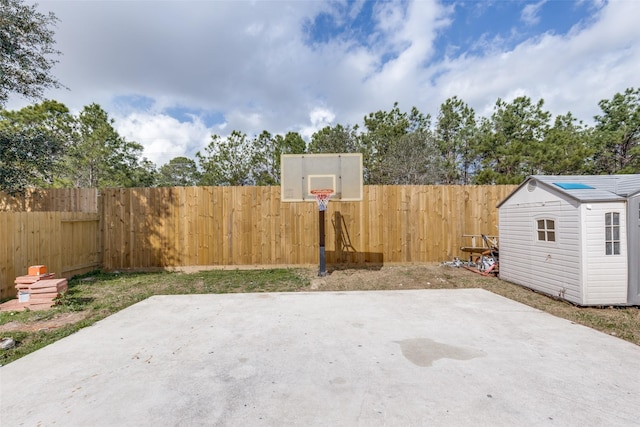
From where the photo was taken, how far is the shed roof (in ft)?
13.6

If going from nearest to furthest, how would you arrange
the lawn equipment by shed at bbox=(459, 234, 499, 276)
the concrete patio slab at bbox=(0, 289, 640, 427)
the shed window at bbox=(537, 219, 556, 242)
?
the concrete patio slab at bbox=(0, 289, 640, 427) < the shed window at bbox=(537, 219, 556, 242) < the lawn equipment by shed at bbox=(459, 234, 499, 276)

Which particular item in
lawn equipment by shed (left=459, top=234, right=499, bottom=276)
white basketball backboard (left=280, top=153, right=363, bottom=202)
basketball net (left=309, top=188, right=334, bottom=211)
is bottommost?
lawn equipment by shed (left=459, top=234, right=499, bottom=276)

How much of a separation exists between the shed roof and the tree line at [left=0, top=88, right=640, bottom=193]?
7262 mm

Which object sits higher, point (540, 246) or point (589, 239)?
point (589, 239)

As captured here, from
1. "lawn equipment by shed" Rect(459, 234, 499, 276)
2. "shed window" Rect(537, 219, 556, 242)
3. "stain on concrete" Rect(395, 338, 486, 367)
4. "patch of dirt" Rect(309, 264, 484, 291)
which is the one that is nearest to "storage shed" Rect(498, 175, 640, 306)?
"shed window" Rect(537, 219, 556, 242)

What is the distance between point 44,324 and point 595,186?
8.86 meters

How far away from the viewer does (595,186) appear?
4559 mm

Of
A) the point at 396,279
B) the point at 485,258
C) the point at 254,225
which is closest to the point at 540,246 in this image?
the point at 485,258

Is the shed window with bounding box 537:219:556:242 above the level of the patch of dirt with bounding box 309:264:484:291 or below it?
above

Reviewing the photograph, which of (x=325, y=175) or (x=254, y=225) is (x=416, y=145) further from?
(x=254, y=225)

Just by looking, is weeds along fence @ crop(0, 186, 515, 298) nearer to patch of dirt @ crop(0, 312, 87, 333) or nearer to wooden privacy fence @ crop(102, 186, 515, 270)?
wooden privacy fence @ crop(102, 186, 515, 270)

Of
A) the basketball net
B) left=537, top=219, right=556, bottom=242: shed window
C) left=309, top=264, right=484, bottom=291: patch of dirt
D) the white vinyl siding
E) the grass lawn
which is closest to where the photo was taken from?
the grass lawn

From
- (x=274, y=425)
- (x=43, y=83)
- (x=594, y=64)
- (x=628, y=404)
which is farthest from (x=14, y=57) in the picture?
(x=594, y=64)

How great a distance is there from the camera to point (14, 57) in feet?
19.6
